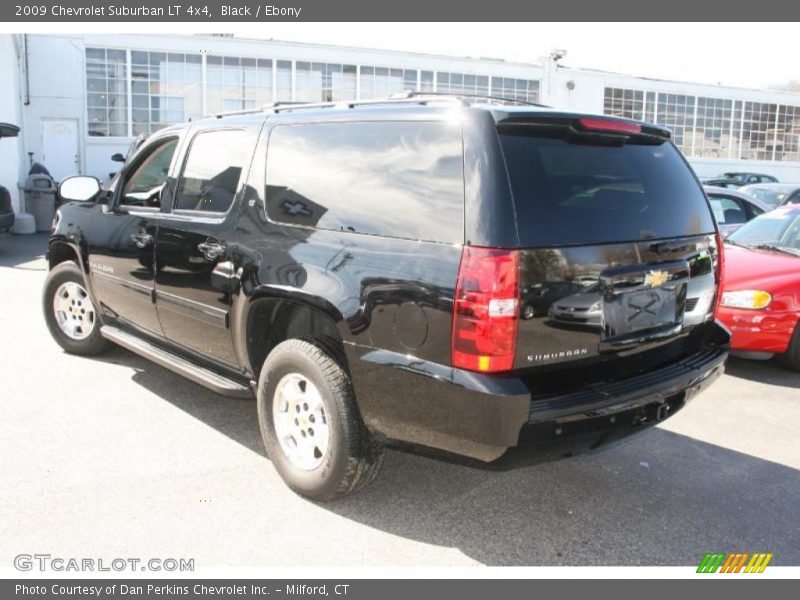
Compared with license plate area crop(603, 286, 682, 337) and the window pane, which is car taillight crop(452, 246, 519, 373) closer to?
license plate area crop(603, 286, 682, 337)

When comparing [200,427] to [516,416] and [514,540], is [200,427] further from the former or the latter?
[516,416]

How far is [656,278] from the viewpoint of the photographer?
3350mm

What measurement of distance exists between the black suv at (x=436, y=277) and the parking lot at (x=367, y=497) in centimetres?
36

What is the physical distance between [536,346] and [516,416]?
1.03 ft

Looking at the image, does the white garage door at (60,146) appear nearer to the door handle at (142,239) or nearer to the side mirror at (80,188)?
the side mirror at (80,188)

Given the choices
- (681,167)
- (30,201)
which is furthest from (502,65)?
(681,167)

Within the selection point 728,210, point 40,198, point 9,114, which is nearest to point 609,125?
point 728,210

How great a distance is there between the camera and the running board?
162 inches

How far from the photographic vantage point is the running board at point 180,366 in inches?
162

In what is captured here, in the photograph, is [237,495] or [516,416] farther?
[237,495]

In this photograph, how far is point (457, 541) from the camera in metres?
3.33

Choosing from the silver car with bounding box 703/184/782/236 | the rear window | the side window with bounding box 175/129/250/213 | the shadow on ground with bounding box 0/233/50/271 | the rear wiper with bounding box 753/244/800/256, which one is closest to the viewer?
the rear window

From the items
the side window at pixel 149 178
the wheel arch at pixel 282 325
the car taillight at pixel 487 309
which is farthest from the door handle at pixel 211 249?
the car taillight at pixel 487 309

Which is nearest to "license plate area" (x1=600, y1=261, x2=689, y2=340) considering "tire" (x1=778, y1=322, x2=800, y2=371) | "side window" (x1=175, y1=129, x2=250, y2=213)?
"side window" (x1=175, y1=129, x2=250, y2=213)
